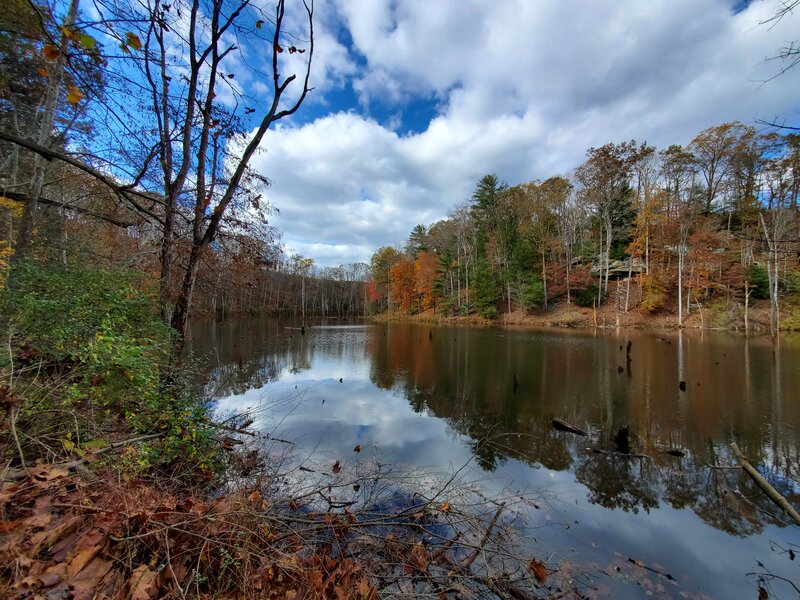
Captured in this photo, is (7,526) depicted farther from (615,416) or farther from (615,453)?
(615,416)

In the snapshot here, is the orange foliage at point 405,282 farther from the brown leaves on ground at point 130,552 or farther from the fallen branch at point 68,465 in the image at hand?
the brown leaves on ground at point 130,552

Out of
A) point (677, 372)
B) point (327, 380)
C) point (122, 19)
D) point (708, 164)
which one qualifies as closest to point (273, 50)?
point (122, 19)

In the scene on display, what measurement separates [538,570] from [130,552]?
3573mm

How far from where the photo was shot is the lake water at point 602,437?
4.00m

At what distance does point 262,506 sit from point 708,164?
41905 millimetres

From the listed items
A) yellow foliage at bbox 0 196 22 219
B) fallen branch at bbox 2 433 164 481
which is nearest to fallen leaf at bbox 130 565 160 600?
fallen branch at bbox 2 433 164 481

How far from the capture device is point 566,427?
304 inches

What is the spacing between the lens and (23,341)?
351 centimetres

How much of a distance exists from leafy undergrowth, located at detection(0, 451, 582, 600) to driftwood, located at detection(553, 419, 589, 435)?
4.75 m

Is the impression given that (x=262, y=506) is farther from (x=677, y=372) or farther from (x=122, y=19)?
(x=677, y=372)

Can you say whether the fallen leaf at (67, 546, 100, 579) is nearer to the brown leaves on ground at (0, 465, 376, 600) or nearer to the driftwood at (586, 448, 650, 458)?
the brown leaves on ground at (0, 465, 376, 600)

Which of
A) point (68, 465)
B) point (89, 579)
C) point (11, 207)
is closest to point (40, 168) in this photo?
point (11, 207)

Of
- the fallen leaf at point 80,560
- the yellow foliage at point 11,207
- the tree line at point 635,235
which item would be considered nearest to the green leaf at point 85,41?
the fallen leaf at point 80,560

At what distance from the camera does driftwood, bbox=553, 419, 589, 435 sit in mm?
7587
